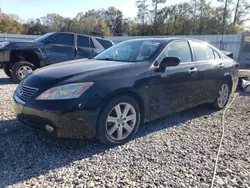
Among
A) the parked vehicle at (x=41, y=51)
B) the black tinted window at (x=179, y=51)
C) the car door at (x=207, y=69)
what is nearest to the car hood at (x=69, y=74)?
the black tinted window at (x=179, y=51)

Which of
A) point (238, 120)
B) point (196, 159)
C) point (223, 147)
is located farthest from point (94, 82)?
point (238, 120)

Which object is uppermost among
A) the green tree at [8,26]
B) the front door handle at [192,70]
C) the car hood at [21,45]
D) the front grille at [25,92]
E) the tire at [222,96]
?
the green tree at [8,26]

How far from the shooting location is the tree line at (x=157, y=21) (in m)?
37.2

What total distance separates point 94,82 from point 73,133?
0.68 m

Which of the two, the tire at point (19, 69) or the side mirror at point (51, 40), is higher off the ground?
the side mirror at point (51, 40)

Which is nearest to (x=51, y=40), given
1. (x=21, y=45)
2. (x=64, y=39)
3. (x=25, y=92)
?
(x=64, y=39)

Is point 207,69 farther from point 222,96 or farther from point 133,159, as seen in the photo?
point 133,159

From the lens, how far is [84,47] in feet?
29.2

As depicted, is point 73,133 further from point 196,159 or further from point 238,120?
point 238,120

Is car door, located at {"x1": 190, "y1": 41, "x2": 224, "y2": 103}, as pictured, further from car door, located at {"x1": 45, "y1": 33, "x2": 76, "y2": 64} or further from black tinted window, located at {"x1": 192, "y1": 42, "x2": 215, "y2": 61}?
car door, located at {"x1": 45, "y1": 33, "x2": 76, "y2": 64}

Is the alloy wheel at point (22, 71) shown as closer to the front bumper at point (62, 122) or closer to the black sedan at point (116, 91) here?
the black sedan at point (116, 91)

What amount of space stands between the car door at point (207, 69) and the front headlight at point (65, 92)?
240 centimetres

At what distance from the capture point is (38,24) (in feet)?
169

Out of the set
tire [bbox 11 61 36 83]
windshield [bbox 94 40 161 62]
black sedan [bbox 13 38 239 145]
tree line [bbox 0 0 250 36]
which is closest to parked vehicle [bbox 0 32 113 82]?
tire [bbox 11 61 36 83]
